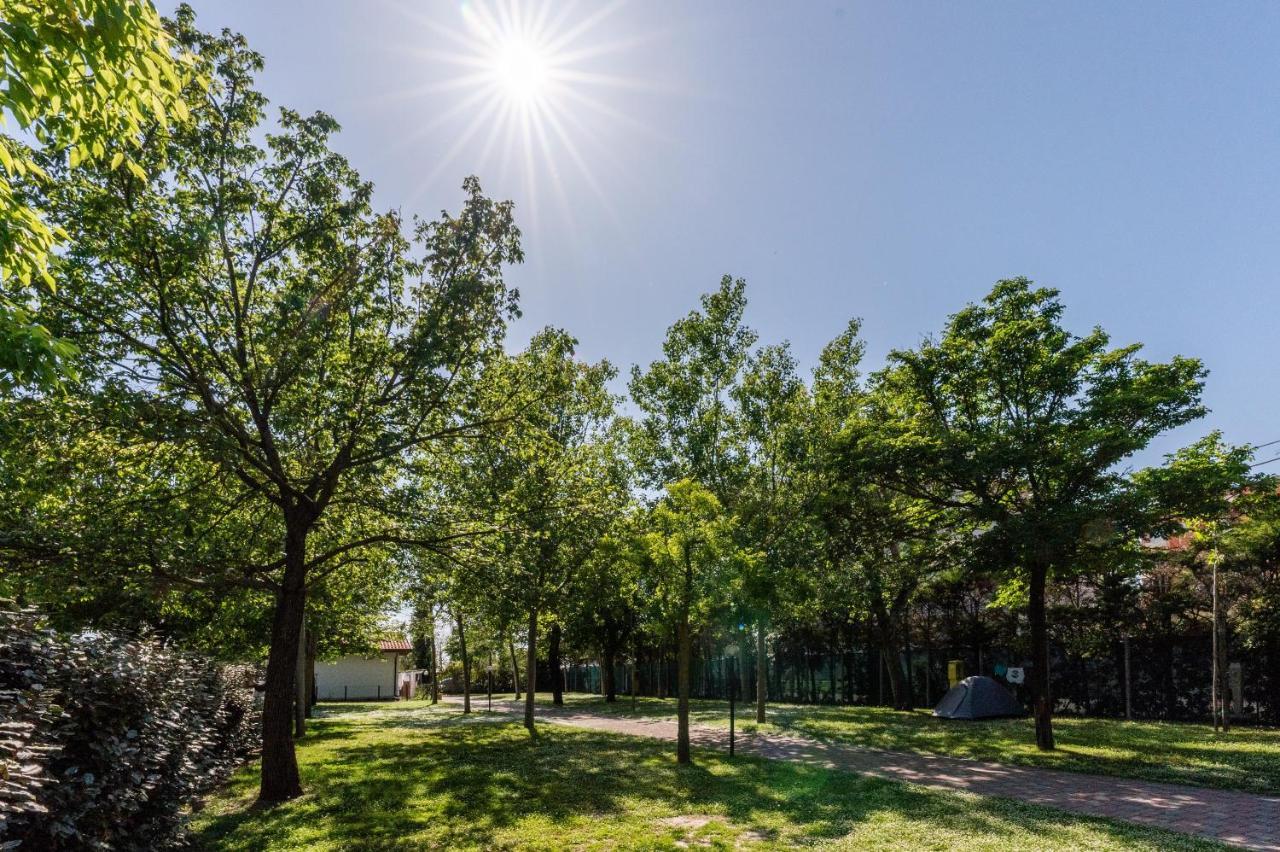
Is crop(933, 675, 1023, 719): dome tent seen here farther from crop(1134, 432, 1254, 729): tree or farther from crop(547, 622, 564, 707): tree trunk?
crop(547, 622, 564, 707): tree trunk

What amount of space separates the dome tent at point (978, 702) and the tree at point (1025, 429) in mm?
5343

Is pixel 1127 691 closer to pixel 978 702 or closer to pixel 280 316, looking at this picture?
pixel 978 702

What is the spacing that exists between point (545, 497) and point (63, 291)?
7002 millimetres

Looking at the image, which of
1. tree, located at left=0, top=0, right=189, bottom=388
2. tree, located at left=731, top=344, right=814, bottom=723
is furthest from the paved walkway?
tree, located at left=0, top=0, right=189, bottom=388

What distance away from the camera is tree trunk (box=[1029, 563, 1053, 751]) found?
43.5 ft

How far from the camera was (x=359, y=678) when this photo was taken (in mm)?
44438

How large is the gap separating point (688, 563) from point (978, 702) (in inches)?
491

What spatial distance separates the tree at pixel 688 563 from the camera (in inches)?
475

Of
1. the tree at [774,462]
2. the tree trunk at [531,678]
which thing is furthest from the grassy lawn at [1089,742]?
the tree trunk at [531,678]

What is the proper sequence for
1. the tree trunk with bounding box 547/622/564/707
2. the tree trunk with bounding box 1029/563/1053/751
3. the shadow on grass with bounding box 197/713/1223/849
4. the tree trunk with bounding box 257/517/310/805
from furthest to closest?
1. the tree trunk with bounding box 547/622/564/707
2. the tree trunk with bounding box 1029/563/1053/751
3. the tree trunk with bounding box 257/517/310/805
4. the shadow on grass with bounding box 197/713/1223/849

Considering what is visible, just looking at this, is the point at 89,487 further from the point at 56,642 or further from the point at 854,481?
the point at 854,481

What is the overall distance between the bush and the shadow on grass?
6.19 ft

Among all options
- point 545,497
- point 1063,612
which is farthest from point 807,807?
point 1063,612

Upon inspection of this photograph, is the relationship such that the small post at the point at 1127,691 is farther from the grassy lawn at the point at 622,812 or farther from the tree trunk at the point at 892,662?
the grassy lawn at the point at 622,812
